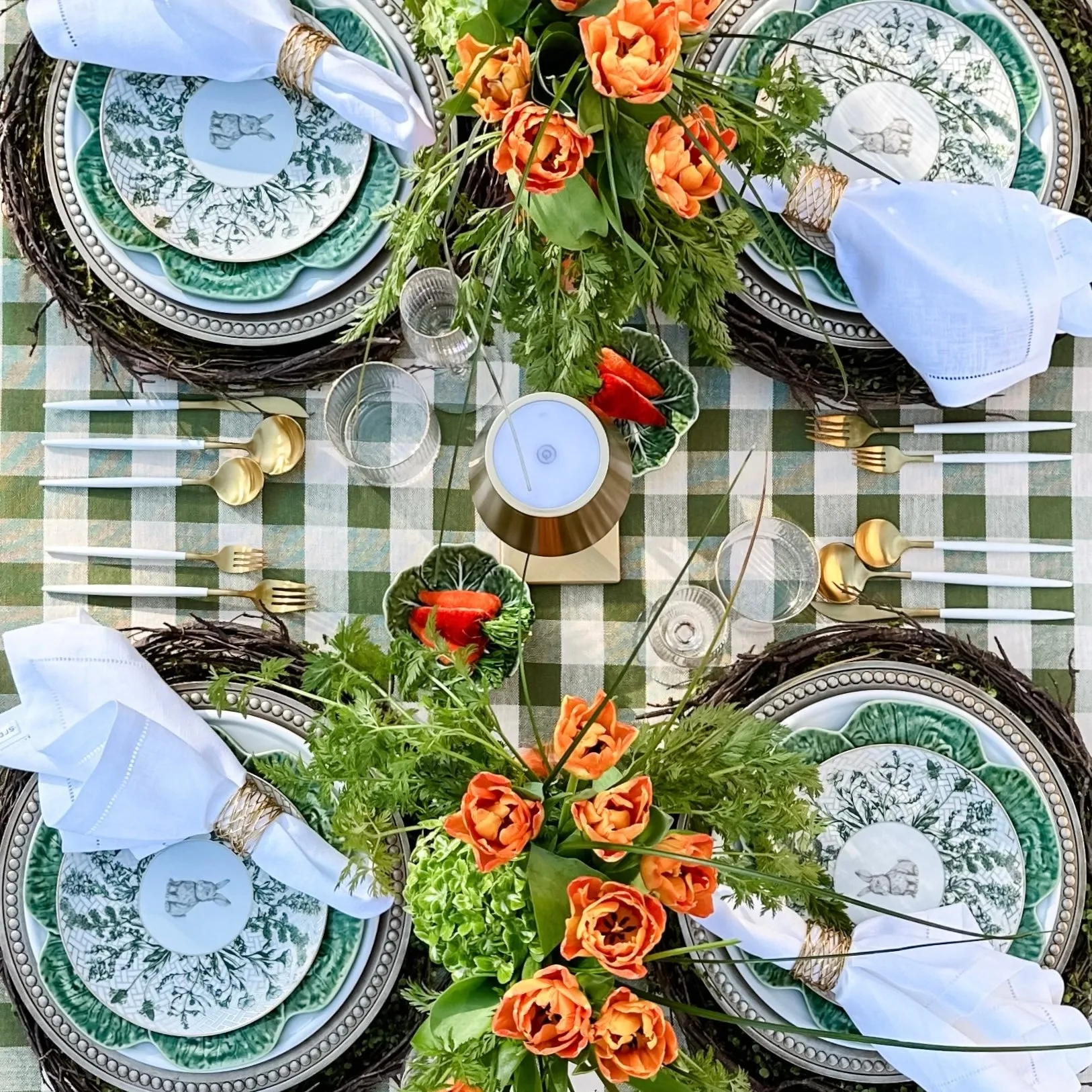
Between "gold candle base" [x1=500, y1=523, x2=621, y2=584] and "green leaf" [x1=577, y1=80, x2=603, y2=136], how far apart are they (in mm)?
487

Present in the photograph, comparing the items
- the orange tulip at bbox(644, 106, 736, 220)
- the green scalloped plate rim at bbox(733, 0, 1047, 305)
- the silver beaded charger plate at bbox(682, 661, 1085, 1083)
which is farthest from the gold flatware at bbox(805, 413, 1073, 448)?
the orange tulip at bbox(644, 106, 736, 220)

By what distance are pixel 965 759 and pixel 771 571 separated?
268 mm

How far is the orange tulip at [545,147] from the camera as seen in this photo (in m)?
0.66

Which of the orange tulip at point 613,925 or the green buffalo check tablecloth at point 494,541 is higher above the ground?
the green buffalo check tablecloth at point 494,541

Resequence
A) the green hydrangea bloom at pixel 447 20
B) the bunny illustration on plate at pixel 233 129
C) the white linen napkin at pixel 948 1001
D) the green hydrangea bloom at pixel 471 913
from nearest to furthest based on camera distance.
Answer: the green hydrangea bloom at pixel 471 913
the green hydrangea bloom at pixel 447 20
the white linen napkin at pixel 948 1001
the bunny illustration on plate at pixel 233 129

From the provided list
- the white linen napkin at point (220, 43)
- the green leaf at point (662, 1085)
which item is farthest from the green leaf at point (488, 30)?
the green leaf at point (662, 1085)

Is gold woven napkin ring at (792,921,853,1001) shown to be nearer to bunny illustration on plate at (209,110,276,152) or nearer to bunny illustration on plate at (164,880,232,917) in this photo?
bunny illustration on plate at (164,880,232,917)

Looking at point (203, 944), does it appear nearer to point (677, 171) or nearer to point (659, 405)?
point (659, 405)

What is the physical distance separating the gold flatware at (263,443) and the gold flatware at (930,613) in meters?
0.59

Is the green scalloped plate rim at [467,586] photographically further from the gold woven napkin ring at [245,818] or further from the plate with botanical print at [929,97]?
the plate with botanical print at [929,97]

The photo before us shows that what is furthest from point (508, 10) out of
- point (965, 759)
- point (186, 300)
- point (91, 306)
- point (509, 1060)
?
point (965, 759)

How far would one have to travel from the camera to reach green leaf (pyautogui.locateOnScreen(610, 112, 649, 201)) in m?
0.73

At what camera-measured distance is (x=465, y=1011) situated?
712 millimetres

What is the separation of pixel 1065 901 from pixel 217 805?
2.77 feet
